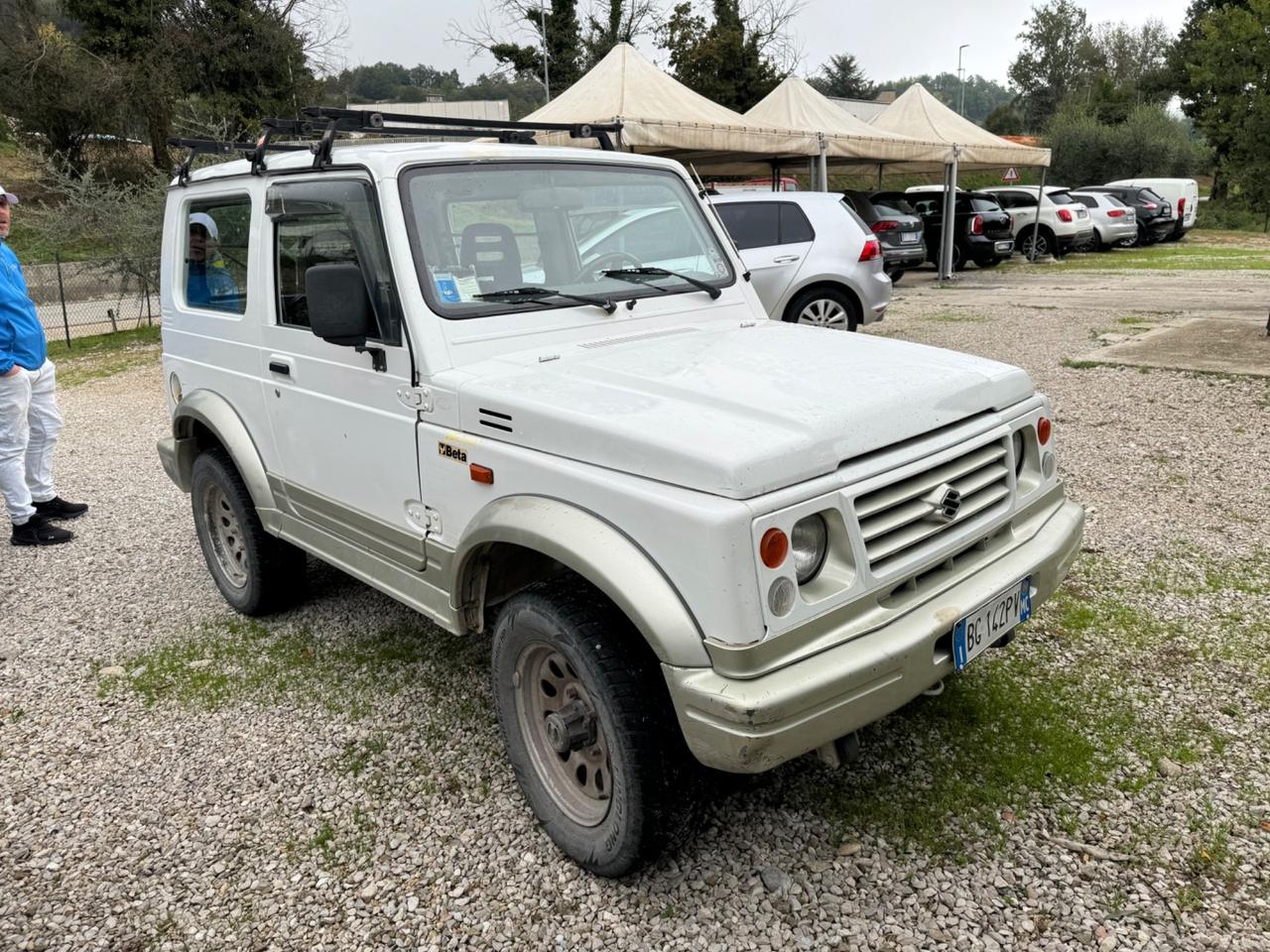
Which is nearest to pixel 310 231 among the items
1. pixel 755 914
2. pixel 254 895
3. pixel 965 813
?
pixel 254 895

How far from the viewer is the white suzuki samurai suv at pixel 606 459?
2297 millimetres

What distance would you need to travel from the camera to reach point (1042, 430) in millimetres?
3166

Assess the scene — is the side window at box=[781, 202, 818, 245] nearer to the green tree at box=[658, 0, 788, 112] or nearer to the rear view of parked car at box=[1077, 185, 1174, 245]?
the rear view of parked car at box=[1077, 185, 1174, 245]

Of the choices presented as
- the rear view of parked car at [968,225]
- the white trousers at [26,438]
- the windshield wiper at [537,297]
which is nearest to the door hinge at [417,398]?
the windshield wiper at [537,297]

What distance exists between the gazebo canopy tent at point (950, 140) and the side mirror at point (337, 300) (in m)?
18.0

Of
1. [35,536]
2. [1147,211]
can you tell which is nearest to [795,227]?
[35,536]

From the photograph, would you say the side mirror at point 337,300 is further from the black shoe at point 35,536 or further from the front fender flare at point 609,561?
the black shoe at point 35,536

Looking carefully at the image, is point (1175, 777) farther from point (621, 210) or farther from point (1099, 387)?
point (1099, 387)

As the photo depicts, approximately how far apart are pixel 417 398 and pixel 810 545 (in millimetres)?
1438

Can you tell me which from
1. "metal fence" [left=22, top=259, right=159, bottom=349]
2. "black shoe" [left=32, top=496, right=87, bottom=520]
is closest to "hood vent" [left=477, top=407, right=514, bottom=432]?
"black shoe" [left=32, top=496, right=87, bottom=520]

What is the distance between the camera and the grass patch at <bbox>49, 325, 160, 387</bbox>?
1247 centimetres

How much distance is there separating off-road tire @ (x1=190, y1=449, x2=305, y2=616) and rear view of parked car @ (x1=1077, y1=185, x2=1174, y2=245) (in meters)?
25.5

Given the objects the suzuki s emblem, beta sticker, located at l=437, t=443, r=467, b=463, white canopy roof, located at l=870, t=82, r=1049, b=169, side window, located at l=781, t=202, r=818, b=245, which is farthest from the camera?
white canopy roof, located at l=870, t=82, r=1049, b=169

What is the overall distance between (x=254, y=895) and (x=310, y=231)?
235 cm
